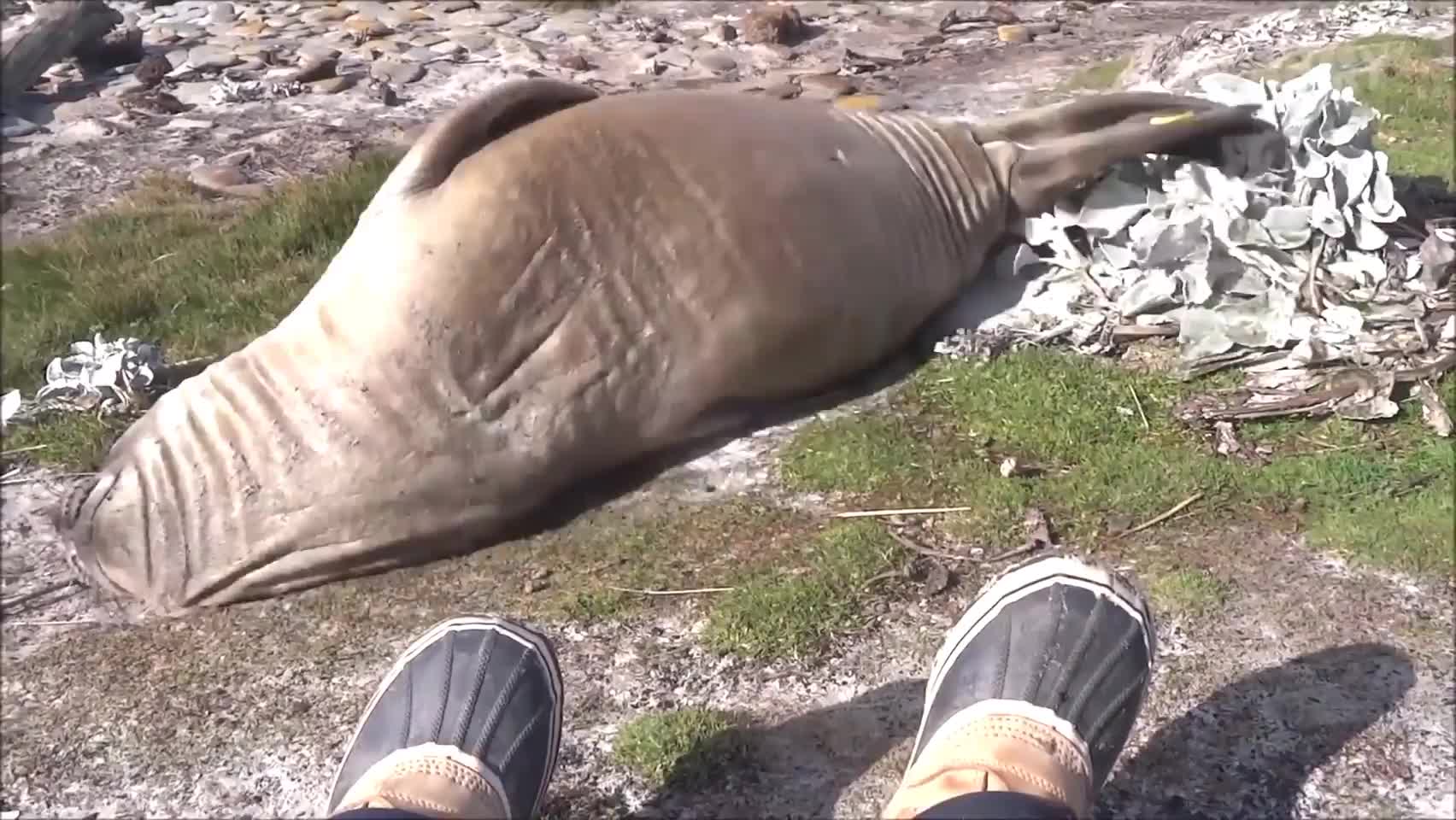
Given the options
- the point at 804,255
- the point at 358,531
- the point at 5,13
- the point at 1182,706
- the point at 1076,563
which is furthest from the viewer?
the point at 5,13

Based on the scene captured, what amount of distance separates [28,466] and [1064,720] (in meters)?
3.15

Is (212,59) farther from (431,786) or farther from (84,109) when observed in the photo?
(431,786)

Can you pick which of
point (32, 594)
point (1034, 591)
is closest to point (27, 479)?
point (32, 594)

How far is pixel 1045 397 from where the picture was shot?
155 inches

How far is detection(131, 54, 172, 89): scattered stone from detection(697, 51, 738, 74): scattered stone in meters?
3.22

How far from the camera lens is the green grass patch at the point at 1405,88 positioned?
5383 millimetres

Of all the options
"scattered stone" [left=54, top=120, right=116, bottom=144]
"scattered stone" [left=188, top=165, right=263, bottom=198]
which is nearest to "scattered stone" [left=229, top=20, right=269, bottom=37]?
"scattered stone" [left=54, top=120, right=116, bottom=144]

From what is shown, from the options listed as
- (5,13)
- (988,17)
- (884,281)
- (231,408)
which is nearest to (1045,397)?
(884,281)

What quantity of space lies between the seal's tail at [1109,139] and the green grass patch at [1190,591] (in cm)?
189

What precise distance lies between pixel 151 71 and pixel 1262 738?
24.0ft

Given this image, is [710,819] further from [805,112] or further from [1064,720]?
[805,112]

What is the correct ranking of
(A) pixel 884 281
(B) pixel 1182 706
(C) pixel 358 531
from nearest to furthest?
(B) pixel 1182 706 → (C) pixel 358 531 → (A) pixel 884 281

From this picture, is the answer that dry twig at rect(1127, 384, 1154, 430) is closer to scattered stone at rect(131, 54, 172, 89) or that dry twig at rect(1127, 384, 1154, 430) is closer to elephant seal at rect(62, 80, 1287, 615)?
elephant seal at rect(62, 80, 1287, 615)

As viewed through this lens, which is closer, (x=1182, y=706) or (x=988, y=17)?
(x=1182, y=706)
